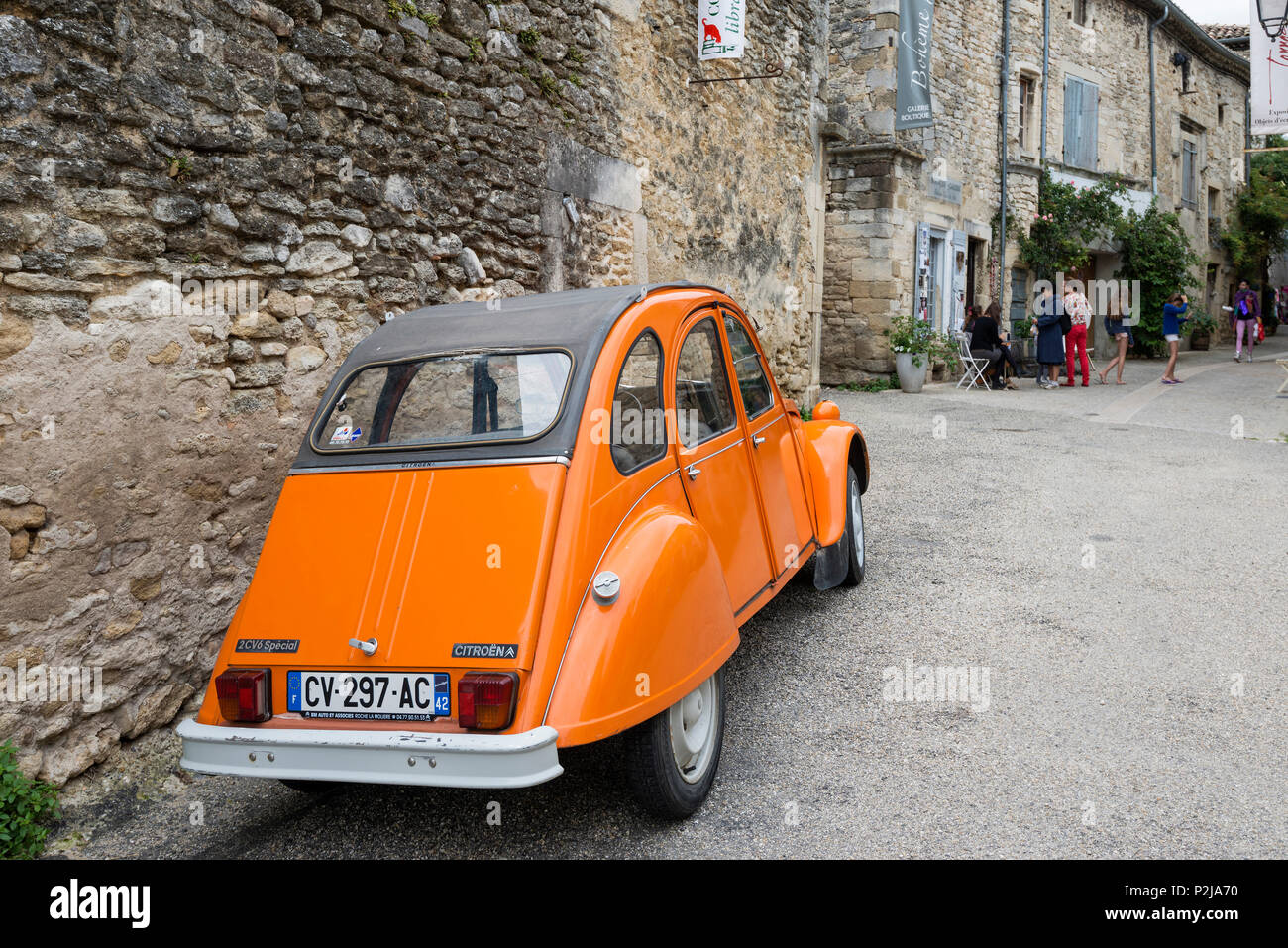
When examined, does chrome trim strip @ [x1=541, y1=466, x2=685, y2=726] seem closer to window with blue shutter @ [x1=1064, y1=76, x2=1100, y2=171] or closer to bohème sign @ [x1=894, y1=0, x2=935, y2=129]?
bohème sign @ [x1=894, y1=0, x2=935, y2=129]

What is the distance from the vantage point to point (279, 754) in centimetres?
274

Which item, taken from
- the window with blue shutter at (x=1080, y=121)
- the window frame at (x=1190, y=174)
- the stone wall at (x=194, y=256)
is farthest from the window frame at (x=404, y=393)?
the window frame at (x=1190, y=174)

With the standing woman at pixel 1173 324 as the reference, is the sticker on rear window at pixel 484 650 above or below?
below

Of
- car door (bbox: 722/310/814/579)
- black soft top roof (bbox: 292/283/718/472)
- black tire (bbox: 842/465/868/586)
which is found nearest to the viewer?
black soft top roof (bbox: 292/283/718/472)

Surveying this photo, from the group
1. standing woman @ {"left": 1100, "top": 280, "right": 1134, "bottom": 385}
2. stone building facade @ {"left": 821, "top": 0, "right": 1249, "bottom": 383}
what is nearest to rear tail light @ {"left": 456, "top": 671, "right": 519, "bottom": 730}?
stone building facade @ {"left": 821, "top": 0, "right": 1249, "bottom": 383}

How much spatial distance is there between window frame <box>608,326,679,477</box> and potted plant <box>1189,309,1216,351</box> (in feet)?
79.9

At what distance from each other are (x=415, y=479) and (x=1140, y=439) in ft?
30.2

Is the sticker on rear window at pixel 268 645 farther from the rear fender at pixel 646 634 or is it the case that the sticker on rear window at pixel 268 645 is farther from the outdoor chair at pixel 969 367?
the outdoor chair at pixel 969 367

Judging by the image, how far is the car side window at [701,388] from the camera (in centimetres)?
363

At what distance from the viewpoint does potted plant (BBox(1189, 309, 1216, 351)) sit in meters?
25.2

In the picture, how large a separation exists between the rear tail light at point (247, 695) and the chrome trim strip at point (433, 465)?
711 mm

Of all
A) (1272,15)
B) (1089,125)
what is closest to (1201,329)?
(1089,125)

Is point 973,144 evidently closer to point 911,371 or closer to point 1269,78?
point 1269,78

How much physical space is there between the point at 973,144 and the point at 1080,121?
4.89 meters
